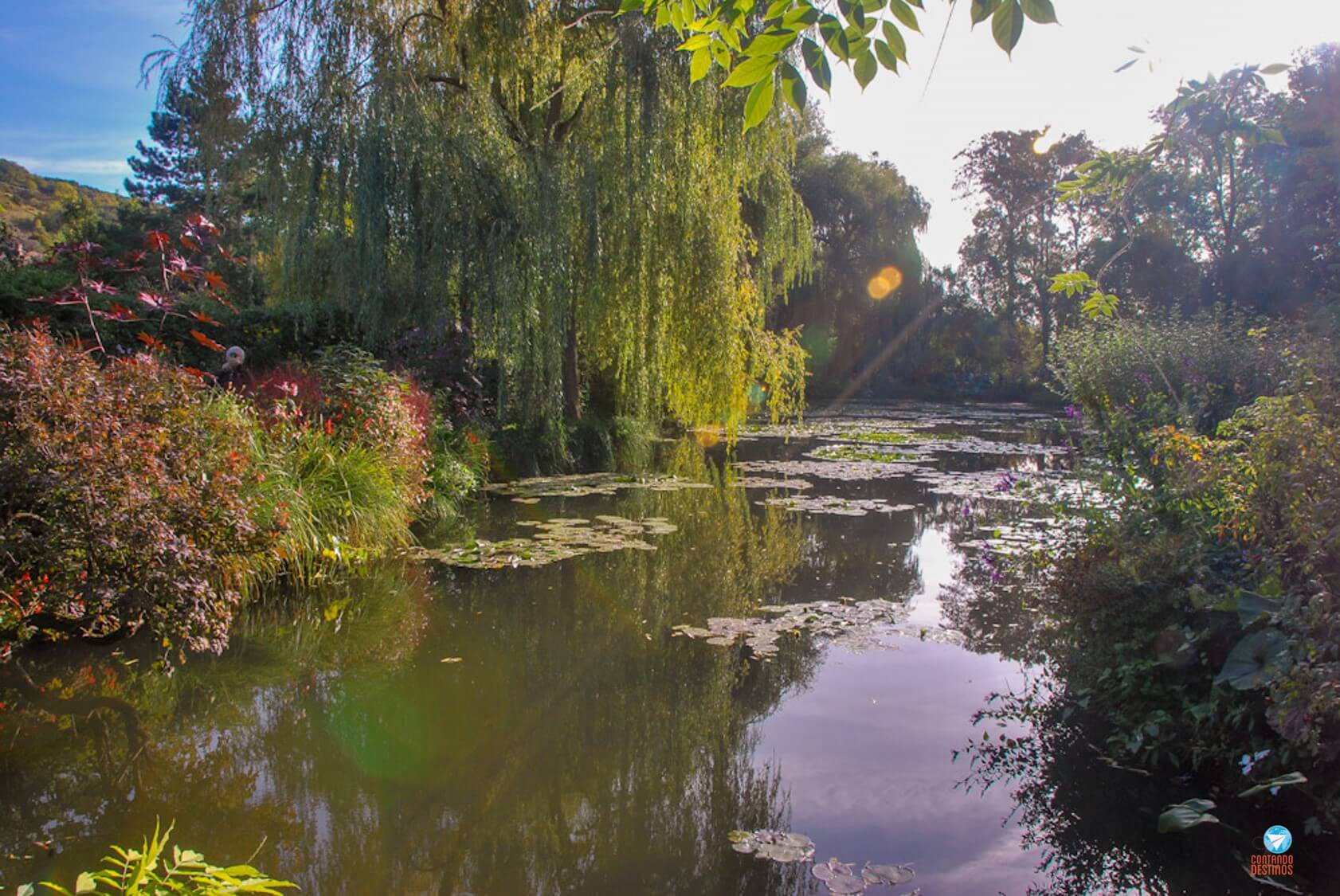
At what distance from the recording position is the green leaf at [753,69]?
1.54m

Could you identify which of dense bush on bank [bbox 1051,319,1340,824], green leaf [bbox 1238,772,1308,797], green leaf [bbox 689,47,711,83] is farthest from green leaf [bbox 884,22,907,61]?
green leaf [bbox 1238,772,1308,797]

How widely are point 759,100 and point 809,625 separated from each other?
387cm

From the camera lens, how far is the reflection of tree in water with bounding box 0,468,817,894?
8.66 feet

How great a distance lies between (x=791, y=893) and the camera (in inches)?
98.3

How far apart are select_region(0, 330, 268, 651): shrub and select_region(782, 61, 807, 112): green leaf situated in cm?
324

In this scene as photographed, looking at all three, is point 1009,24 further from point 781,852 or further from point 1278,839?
point 1278,839

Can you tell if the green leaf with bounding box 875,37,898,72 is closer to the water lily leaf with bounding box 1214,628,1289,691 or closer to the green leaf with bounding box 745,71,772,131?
the green leaf with bounding box 745,71,772,131

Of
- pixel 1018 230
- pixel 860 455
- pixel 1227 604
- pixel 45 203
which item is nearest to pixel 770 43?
pixel 1227 604

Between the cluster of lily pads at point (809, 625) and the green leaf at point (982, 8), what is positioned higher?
the green leaf at point (982, 8)

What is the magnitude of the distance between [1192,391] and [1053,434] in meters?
13.6

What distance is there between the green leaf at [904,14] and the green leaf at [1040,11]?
21 centimetres

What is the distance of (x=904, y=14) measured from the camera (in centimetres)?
162

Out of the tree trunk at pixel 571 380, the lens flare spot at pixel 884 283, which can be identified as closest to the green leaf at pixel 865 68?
the tree trunk at pixel 571 380

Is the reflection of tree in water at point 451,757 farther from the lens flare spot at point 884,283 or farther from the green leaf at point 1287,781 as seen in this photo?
the lens flare spot at point 884,283
